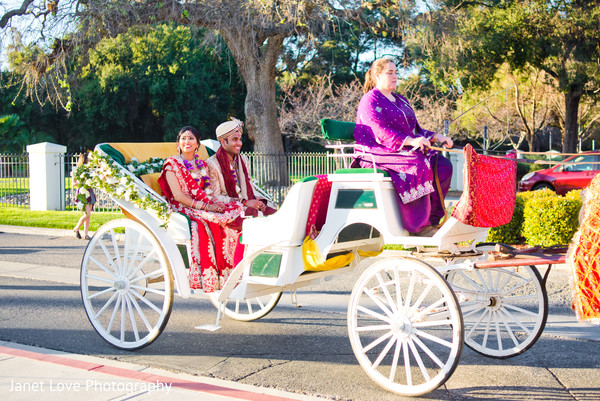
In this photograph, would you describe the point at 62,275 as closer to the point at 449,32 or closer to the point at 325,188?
the point at 325,188

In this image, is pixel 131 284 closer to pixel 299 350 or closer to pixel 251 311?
pixel 251 311

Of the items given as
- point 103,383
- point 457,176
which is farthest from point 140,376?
point 457,176

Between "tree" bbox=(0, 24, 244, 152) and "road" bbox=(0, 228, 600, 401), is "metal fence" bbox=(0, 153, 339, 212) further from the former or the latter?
"tree" bbox=(0, 24, 244, 152)

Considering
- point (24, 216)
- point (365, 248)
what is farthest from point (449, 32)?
point (365, 248)

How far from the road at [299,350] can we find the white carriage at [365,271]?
0.19m

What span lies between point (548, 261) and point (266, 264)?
2128 mm

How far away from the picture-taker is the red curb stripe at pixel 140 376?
414 centimetres

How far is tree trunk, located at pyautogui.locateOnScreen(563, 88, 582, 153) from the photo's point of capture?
24283 mm

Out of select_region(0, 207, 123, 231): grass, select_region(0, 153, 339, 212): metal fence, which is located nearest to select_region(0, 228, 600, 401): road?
select_region(0, 207, 123, 231): grass

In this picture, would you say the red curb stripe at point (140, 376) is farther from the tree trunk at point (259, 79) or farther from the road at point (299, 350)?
the tree trunk at point (259, 79)

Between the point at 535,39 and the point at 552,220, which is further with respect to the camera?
the point at 535,39

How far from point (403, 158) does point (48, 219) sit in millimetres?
13105

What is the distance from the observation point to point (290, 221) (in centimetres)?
477

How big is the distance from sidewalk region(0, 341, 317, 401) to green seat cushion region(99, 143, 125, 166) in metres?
1.79
